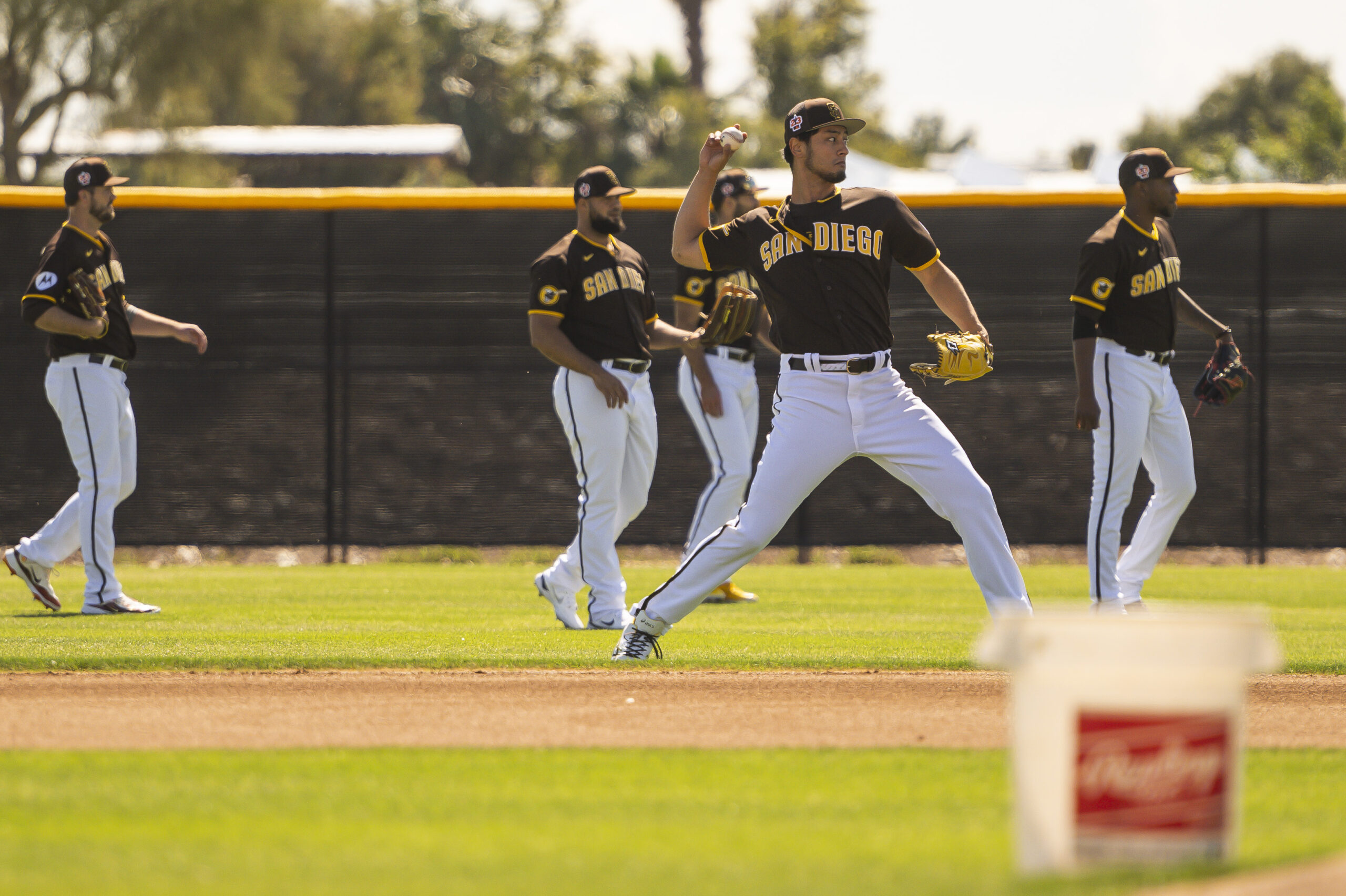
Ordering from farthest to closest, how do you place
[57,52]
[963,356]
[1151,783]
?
[57,52], [963,356], [1151,783]

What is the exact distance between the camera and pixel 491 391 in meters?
11.4

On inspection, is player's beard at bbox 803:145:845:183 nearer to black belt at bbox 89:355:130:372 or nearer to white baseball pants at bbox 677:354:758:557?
white baseball pants at bbox 677:354:758:557

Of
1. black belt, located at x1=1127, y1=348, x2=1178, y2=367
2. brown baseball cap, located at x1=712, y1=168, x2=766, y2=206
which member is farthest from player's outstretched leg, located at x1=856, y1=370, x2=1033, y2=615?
brown baseball cap, located at x1=712, y1=168, x2=766, y2=206

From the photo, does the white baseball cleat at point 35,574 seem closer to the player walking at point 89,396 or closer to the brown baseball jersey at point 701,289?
the player walking at point 89,396

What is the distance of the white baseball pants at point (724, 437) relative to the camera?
858 centimetres

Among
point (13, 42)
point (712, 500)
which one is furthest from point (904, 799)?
point (13, 42)

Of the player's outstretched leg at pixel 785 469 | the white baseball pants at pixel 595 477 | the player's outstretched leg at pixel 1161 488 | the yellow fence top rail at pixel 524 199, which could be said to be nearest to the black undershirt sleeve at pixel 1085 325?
the player's outstretched leg at pixel 1161 488

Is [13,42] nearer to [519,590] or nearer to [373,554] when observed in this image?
[373,554]

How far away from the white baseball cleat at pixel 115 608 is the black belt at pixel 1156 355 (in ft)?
16.7

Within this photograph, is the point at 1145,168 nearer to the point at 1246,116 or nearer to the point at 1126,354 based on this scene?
the point at 1126,354

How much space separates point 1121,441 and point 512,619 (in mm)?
3135

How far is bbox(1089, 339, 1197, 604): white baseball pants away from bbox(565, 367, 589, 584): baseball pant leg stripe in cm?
238

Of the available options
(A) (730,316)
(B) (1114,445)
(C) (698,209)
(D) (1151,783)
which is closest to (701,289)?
(A) (730,316)

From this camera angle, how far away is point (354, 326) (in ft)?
37.3
